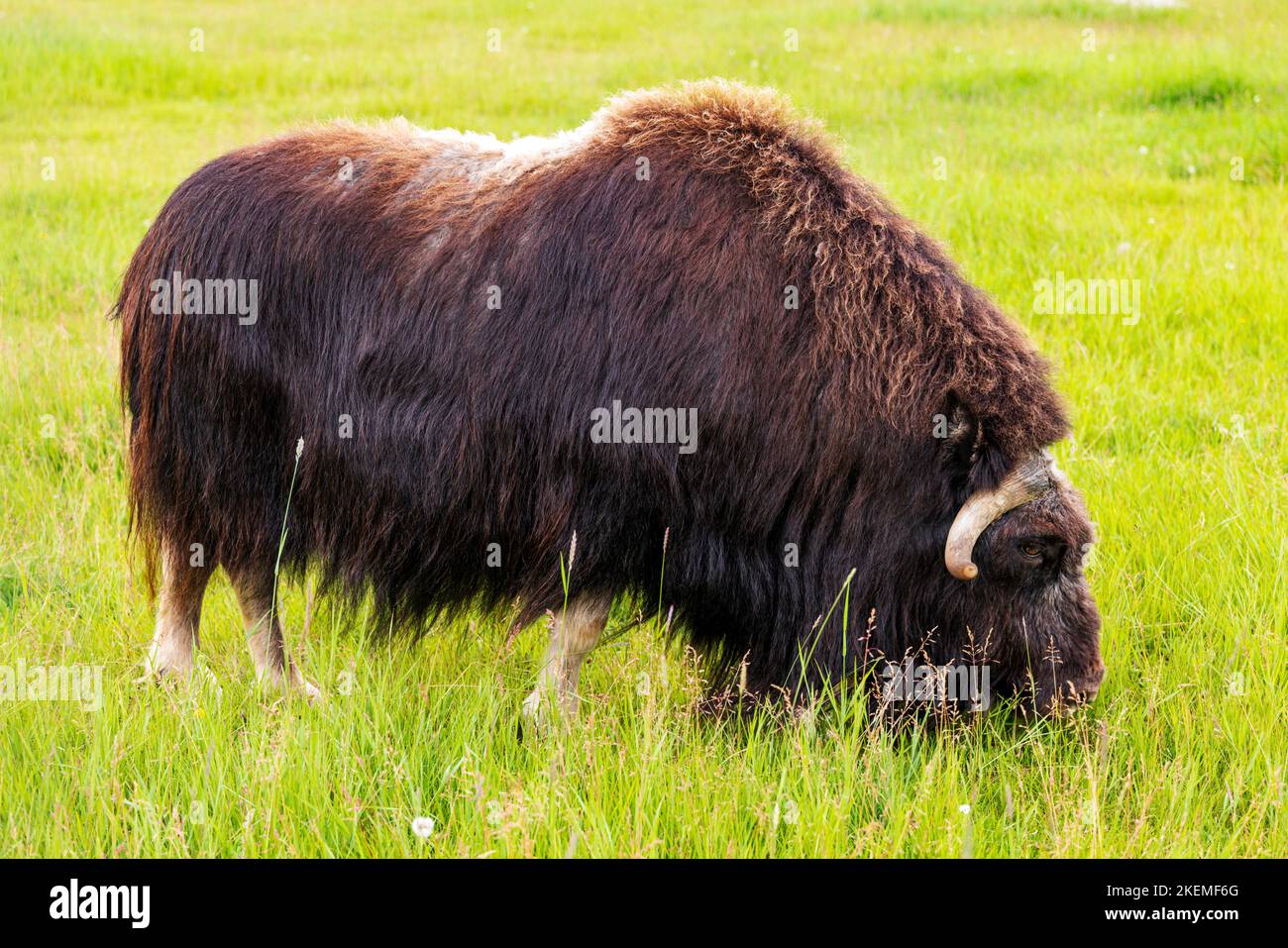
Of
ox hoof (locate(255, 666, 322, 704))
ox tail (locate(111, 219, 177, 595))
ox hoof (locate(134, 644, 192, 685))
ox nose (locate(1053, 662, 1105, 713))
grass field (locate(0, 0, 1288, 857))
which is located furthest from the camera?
ox tail (locate(111, 219, 177, 595))

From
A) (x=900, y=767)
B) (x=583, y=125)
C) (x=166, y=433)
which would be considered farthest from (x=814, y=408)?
(x=166, y=433)

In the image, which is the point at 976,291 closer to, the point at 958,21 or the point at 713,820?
the point at 713,820

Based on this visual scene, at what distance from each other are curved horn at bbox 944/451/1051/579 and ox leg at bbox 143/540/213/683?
2.00 m

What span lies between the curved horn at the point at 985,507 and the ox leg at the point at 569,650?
86cm

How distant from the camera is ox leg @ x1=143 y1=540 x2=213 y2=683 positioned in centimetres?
342

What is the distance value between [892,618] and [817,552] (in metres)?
0.24

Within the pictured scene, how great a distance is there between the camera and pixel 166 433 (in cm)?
339

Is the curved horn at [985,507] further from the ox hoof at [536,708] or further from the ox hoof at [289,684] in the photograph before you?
the ox hoof at [289,684]

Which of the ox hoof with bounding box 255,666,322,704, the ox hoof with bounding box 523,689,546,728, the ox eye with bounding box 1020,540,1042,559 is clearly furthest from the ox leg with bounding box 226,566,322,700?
the ox eye with bounding box 1020,540,1042,559

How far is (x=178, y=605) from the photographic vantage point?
3453 mm

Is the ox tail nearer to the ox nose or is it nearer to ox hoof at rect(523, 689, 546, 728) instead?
ox hoof at rect(523, 689, 546, 728)

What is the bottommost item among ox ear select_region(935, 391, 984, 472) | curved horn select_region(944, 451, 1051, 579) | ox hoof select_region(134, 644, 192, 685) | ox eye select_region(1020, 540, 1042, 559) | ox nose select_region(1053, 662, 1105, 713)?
ox hoof select_region(134, 644, 192, 685)

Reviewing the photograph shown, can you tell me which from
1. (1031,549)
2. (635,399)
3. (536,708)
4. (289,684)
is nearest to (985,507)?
(1031,549)

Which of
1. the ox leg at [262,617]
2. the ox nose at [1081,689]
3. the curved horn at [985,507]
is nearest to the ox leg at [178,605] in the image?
the ox leg at [262,617]
